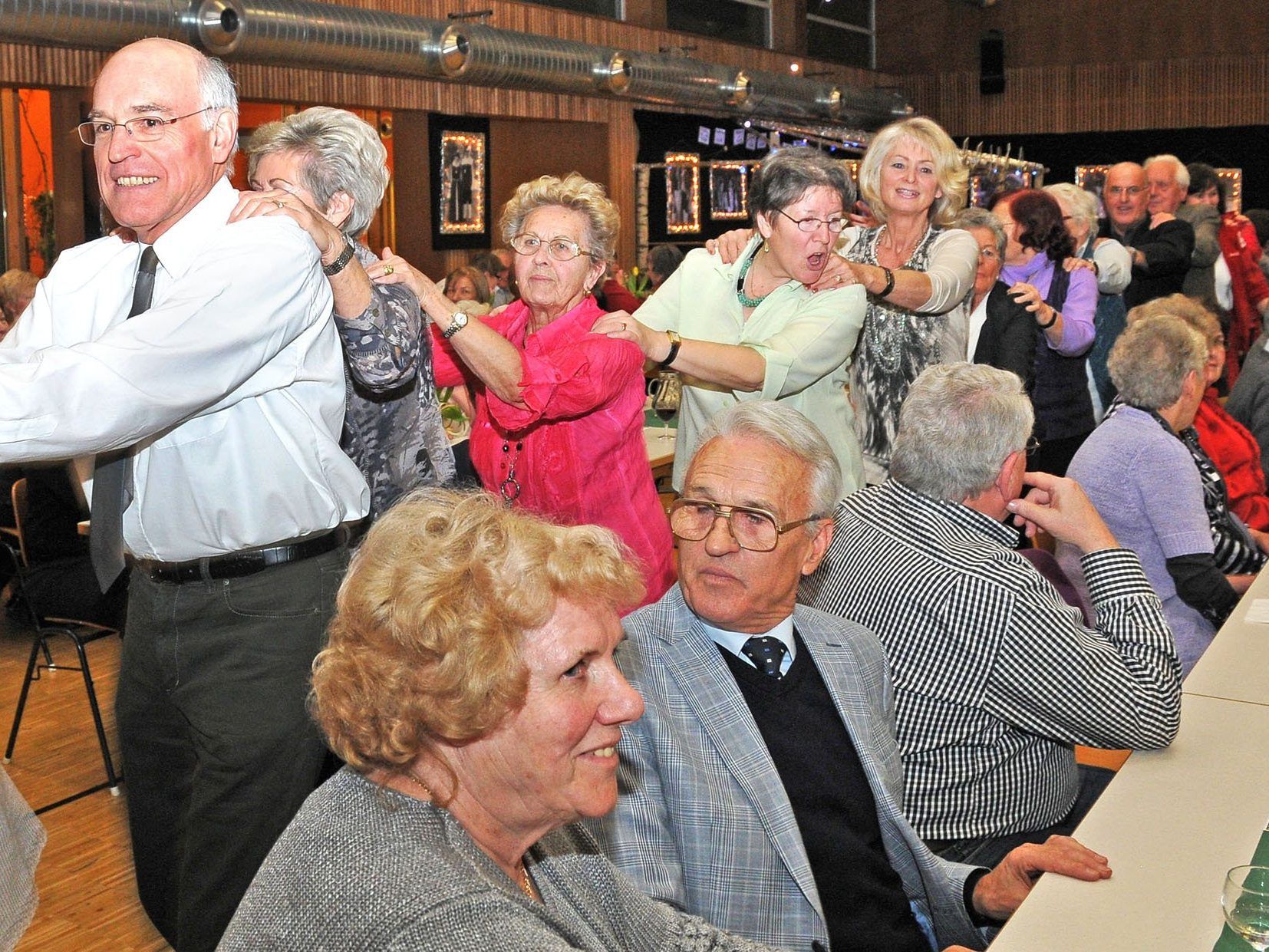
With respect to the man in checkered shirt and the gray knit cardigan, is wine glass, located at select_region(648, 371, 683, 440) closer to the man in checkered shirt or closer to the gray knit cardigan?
the man in checkered shirt

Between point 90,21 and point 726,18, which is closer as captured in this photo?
point 90,21

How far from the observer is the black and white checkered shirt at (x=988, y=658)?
216 centimetres

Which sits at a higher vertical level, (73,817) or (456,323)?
(456,323)

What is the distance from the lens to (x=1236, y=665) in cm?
268

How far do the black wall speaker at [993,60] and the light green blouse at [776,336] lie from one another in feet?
52.0

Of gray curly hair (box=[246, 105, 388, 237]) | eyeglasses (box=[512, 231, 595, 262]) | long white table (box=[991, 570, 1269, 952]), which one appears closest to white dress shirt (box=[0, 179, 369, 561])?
gray curly hair (box=[246, 105, 388, 237])

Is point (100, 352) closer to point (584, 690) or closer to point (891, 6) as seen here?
point (584, 690)

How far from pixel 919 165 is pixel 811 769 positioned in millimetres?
2183

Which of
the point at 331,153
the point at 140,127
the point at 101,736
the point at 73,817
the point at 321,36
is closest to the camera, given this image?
the point at 140,127

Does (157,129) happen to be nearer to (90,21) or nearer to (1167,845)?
(1167,845)

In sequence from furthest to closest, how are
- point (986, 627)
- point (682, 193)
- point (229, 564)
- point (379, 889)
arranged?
point (682, 193), point (986, 627), point (229, 564), point (379, 889)

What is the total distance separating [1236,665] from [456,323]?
68.9 inches

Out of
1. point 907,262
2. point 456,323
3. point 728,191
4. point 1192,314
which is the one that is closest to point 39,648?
point 456,323

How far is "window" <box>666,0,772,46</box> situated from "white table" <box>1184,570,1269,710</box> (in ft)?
41.9
